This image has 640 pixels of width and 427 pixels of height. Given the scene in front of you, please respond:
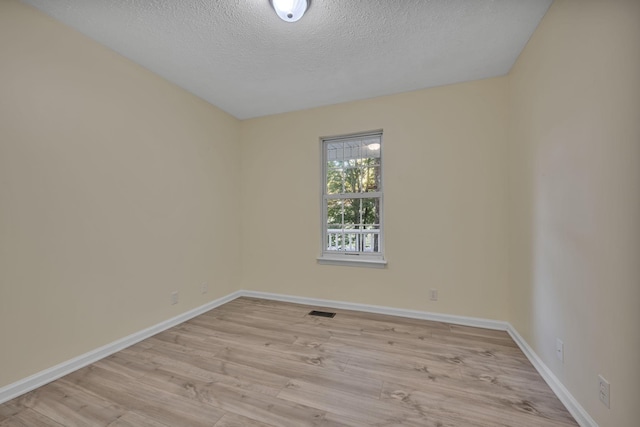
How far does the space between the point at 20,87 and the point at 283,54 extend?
180cm

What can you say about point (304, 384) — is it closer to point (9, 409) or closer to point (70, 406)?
point (70, 406)

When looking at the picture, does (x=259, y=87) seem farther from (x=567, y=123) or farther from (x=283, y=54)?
(x=567, y=123)

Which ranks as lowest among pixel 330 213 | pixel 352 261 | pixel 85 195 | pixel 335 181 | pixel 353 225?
pixel 352 261

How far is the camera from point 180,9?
5.53ft

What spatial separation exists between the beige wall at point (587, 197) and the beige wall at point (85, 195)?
3223mm

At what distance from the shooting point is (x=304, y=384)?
5.48ft

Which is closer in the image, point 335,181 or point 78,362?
point 78,362

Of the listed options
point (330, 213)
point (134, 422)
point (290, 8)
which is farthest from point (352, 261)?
point (290, 8)

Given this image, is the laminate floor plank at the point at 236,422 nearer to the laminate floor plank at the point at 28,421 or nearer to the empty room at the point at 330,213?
the empty room at the point at 330,213

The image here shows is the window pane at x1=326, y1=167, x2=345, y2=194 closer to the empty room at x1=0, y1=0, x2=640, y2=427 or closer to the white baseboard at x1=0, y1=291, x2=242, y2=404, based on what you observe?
the empty room at x1=0, y1=0, x2=640, y2=427

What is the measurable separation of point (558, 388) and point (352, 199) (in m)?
2.34

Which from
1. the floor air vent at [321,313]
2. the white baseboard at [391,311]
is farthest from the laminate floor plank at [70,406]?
the white baseboard at [391,311]

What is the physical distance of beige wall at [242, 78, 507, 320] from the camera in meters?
2.52

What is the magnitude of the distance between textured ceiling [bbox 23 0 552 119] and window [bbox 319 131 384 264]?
2.33 ft
